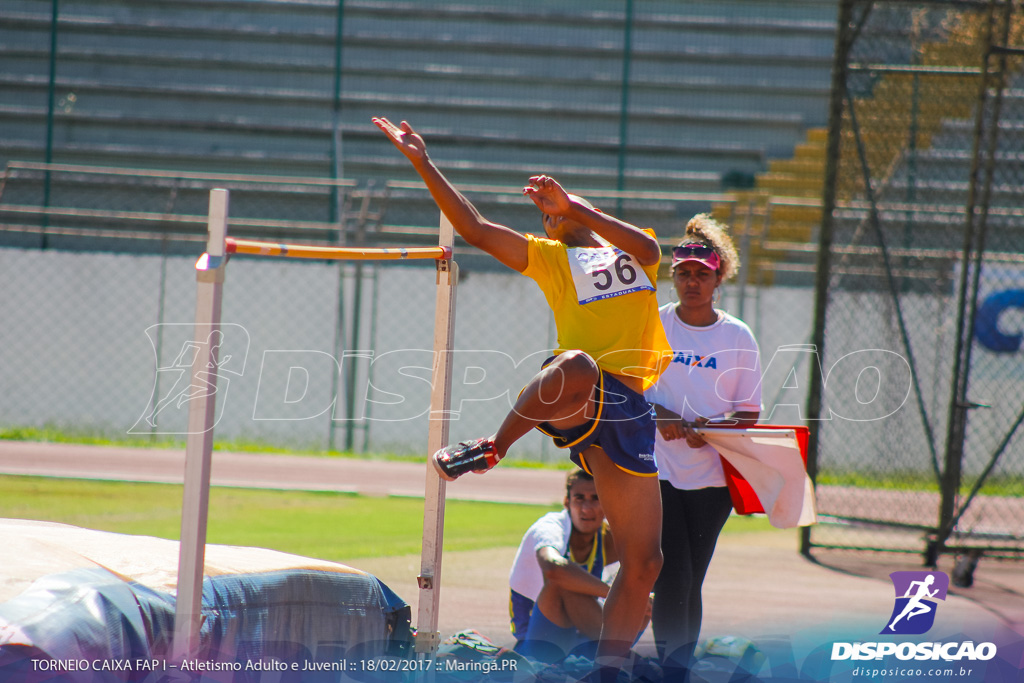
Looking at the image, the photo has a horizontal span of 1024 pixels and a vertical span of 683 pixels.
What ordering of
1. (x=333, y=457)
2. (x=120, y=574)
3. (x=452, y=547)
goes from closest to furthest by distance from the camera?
(x=120, y=574) < (x=452, y=547) < (x=333, y=457)

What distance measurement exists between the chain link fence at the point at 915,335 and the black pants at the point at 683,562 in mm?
2707

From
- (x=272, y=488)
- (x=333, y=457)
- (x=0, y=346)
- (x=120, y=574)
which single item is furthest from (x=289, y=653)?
(x=0, y=346)

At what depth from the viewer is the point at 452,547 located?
5.94 m

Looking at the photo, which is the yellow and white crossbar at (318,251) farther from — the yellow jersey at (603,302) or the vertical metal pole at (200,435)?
the yellow jersey at (603,302)

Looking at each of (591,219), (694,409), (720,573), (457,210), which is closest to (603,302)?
(591,219)

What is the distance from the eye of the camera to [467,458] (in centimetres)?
300

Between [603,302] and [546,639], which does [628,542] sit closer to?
[603,302]

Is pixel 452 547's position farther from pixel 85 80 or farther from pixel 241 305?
pixel 85 80

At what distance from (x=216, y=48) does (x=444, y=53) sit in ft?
11.5

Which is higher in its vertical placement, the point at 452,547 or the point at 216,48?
the point at 216,48

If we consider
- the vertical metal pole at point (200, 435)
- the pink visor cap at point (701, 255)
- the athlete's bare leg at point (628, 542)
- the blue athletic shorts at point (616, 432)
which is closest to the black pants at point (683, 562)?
the athlete's bare leg at point (628, 542)

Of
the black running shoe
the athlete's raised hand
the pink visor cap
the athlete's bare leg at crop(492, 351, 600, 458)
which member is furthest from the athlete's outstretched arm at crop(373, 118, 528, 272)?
the pink visor cap

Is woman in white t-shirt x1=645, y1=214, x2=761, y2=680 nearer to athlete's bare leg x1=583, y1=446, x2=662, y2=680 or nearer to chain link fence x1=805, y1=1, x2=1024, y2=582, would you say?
athlete's bare leg x1=583, y1=446, x2=662, y2=680

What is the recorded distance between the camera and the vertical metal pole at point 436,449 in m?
3.28
